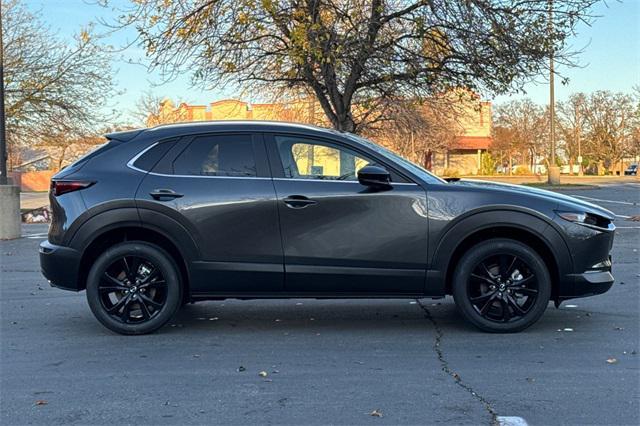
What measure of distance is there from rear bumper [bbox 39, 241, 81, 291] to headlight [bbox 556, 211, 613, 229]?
14.0ft

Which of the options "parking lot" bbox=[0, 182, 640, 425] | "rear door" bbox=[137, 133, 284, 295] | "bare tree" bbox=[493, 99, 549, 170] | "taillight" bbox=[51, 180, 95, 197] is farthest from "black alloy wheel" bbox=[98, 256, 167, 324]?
"bare tree" bbox=[493, 99, 549, 170]

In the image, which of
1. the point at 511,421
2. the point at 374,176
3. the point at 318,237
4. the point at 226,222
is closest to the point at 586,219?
the point at 374,176

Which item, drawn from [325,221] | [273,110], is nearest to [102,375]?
[325,221]

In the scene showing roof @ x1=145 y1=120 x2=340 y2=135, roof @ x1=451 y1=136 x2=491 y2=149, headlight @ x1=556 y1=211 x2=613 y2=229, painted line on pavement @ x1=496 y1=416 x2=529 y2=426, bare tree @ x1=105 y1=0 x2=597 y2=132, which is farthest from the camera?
roof @ x1=451 y1=136 x2=491 y2=149

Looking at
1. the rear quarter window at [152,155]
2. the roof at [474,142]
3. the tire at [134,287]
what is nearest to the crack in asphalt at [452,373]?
the tire at [134,287]

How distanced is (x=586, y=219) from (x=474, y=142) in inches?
2184

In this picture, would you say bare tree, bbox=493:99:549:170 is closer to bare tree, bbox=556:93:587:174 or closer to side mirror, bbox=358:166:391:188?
bare tree, bbox=556:93:587:174

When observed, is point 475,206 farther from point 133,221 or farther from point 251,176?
point 133,221

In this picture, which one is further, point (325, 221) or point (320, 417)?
point (325, 221)

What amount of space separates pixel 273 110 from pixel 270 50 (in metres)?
6.27

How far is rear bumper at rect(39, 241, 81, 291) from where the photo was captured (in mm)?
5797

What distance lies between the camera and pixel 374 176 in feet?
18.4

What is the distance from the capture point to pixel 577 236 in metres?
5.69

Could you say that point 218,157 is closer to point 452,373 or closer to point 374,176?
point 374,176
